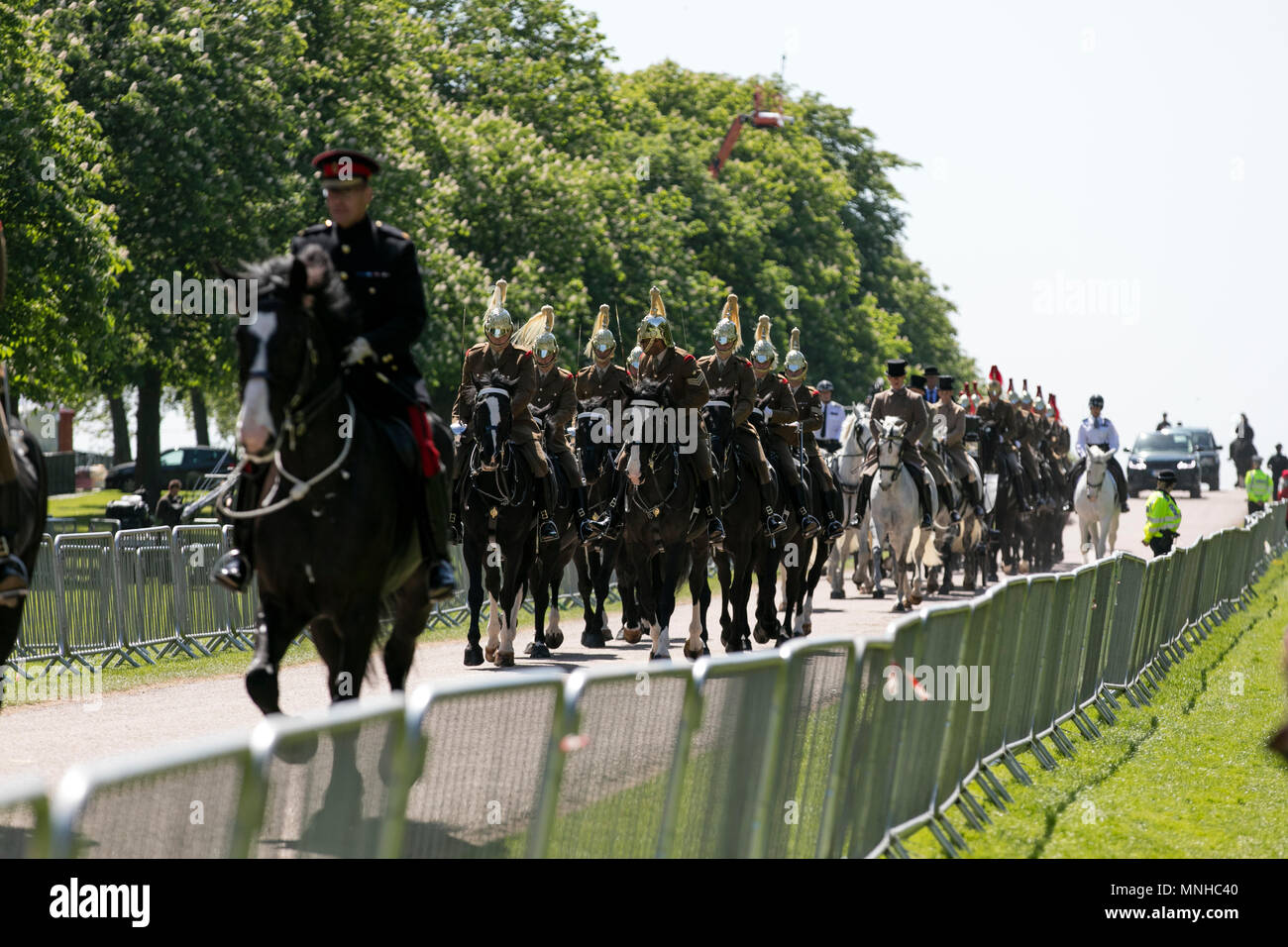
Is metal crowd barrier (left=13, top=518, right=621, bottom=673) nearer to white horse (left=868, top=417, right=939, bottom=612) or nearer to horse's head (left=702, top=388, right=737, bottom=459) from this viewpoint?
horse's head (left=702, top=388, right=737, bottom=459)

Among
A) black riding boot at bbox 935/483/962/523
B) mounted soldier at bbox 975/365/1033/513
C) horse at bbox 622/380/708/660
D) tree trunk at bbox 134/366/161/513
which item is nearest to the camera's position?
horse at bbox 622/380/708/660

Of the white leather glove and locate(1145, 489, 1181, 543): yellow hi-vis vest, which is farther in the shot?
locate(1145, 489, 1181, 543): yellow hi-vis vest

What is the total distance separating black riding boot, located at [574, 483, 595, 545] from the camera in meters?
19.2

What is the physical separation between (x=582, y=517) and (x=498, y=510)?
160 centimetres

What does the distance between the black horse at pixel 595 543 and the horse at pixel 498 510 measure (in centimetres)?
147

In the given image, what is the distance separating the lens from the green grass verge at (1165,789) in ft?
34.5

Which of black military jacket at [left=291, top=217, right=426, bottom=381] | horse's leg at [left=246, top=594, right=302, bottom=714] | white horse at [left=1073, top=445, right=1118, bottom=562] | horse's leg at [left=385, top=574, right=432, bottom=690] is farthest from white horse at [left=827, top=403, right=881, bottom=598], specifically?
horse's leg at [left=246, top=594, right=302, bottom=714]

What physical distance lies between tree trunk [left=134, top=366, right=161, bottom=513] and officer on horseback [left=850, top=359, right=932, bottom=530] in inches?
826

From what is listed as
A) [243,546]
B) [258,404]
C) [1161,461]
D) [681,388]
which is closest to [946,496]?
[681,388]

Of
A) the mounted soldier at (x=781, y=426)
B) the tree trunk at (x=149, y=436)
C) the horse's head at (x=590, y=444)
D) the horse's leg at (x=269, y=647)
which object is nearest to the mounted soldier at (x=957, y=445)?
the horse's head at (x=590, y=444)

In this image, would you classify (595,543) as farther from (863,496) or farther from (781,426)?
(863,496)

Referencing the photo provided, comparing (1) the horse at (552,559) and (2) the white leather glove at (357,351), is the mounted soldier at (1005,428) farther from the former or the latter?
(2) the white leather glove at (357,351)

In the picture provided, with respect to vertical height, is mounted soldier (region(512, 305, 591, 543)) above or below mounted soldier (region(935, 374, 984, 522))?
above
